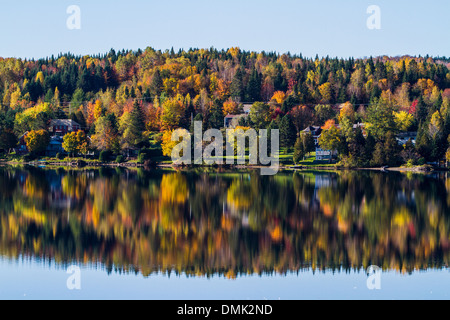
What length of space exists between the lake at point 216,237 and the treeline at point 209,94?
43064 mm

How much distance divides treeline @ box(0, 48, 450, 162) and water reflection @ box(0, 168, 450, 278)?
40.8 m

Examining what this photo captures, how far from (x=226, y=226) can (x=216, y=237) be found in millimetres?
3066

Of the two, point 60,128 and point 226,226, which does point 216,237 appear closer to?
point 226,226

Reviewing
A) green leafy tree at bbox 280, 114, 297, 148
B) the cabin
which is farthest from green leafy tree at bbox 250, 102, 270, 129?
the cabin

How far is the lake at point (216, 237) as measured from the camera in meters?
23.3

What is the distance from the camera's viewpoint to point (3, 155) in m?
98.1

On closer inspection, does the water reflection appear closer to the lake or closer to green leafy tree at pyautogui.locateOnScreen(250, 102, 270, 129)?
the lake

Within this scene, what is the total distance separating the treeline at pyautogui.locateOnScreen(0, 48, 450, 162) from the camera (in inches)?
3782

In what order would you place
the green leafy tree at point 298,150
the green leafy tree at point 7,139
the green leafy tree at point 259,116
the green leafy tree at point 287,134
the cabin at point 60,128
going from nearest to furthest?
the green leafy tree at point 298,150 < the green leafy tree at point 287,134 < the green leafy tree at point 7,139 < the green leafy tree at point 259,116 < the cabin at point 60,128

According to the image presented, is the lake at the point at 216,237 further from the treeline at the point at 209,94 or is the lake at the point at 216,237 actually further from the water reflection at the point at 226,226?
the treeline at the point at 209,94

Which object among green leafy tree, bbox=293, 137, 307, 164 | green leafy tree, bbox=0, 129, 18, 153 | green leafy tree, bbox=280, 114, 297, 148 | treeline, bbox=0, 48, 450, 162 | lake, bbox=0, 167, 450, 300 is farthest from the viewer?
treeline, bbox=0, 48, 450, 162

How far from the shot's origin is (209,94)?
137m

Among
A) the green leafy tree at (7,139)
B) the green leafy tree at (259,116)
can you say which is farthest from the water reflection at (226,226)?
the green leafy tree at (259,116)

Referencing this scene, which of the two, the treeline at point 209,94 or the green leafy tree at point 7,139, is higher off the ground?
the treeline at point 209,94
